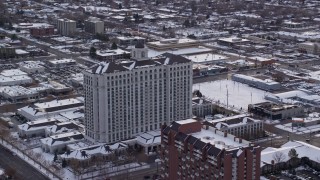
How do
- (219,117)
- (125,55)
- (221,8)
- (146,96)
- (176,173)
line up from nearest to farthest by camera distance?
(176,173)
(146,96)
(219,117)
(125,55)
(221,8)

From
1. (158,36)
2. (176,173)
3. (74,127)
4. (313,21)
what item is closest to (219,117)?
(74,127)

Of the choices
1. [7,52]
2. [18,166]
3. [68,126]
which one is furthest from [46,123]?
[7,52]

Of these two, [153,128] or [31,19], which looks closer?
[153,128]

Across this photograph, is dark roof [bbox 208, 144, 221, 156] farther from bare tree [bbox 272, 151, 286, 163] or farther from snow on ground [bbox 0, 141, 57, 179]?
snow on ground [bbox 0, 141, 57, 179]

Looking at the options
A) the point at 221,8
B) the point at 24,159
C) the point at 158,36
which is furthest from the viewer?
the point at 221,8

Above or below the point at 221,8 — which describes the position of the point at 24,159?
below

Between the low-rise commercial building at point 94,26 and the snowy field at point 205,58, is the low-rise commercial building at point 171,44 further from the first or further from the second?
the low-rise commercial building at point 94,26

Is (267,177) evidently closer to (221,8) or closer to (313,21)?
(313,21)

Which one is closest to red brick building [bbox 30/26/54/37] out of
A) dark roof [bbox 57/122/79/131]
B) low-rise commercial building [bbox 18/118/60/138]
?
low-rise commercial building [bbox 18/118/60/138]
